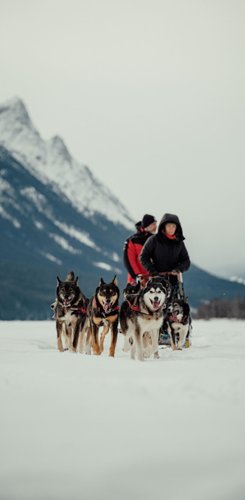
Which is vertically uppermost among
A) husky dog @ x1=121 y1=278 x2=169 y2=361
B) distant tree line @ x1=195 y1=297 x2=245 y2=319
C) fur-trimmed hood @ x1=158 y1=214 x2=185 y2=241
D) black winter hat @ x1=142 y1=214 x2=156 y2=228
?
distant tree line @ x1=195 y1=297 x2=245 y2=319

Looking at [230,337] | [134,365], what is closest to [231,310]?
[230,337]

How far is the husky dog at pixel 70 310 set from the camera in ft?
35.4

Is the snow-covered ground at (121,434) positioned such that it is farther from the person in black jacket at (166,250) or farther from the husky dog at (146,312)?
the person in black jacket at (166,250)

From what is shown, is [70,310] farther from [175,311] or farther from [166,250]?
[166,250]

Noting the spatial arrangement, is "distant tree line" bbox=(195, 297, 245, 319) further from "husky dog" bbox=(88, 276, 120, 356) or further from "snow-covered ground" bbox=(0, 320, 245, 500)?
"snow-covered ground" bbox=(0, 320, 245, 500)

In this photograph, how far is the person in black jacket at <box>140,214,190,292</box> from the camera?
12.3m

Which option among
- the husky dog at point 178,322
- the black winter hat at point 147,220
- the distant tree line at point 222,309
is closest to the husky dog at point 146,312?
the husky dog at point 178,322

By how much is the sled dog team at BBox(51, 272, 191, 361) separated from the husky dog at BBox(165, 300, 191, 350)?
0.34 meters

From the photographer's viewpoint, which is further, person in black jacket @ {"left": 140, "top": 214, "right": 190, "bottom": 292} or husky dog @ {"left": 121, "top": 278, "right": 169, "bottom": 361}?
person in black jacket @ {"left": 140, "top": 214, "right": 190, "bottom": 292}

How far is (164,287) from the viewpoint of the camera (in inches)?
411

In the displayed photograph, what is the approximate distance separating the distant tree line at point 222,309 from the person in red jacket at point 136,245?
322ft

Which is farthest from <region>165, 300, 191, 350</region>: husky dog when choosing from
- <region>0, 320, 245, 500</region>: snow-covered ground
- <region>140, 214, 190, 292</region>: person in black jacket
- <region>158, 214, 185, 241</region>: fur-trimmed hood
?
<region>0, 320, 245, 500</region>: snow-covered ground

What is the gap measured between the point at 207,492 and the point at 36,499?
4.12 feet

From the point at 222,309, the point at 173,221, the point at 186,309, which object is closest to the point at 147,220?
the point at 173,221
